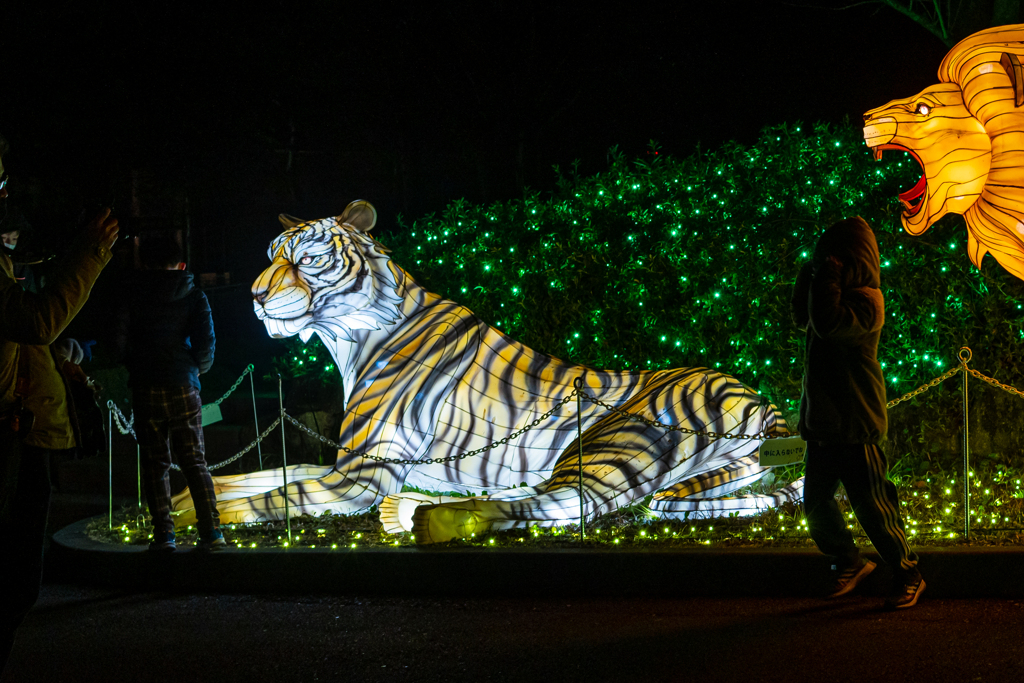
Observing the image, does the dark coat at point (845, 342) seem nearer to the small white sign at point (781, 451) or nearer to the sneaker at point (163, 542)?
the small white sign at point (781, 451)

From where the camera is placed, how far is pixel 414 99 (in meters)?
12.7

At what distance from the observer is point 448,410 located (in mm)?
6016

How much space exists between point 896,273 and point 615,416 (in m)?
Result: 2.30

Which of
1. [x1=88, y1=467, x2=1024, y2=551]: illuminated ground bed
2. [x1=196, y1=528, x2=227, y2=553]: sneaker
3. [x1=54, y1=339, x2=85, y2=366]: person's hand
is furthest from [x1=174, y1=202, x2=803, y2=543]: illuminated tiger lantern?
[x1=54, y1=339, x2=85, y2=366]: person's hand

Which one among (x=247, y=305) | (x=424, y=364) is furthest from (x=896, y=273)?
(x=247, y=305)

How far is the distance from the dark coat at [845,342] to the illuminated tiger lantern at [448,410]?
1579mm

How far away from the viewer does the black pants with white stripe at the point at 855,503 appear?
420 centimetres

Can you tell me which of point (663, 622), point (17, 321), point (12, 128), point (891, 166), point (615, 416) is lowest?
point (663, 622)

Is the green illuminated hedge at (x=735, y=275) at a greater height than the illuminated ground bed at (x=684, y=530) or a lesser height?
greater

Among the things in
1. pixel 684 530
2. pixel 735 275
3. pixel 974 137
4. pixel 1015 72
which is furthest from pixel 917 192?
pixel 684 530

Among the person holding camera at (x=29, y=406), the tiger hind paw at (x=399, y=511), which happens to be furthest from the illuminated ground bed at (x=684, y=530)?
the person holding camera at (x=29, y=406)

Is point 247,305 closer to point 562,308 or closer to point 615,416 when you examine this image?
point 562,308

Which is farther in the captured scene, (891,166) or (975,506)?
(891,166)

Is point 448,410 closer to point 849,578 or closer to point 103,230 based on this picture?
point 849,578
